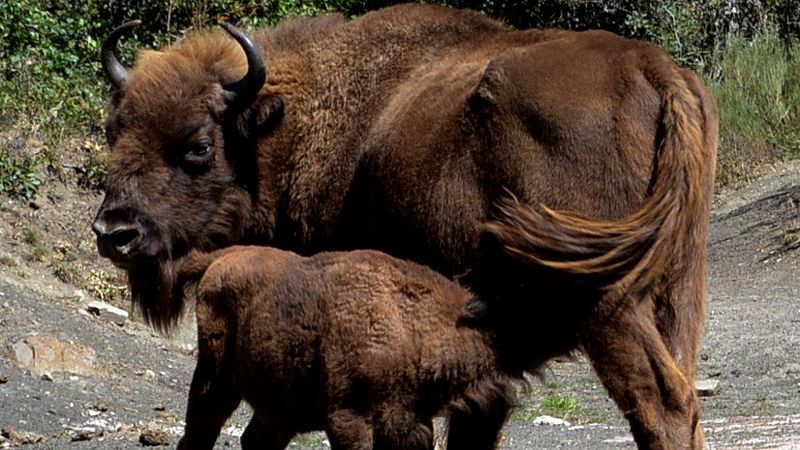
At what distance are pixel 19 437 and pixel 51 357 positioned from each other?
1.82 metres

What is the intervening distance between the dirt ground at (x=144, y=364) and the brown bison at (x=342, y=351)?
4.56 ft

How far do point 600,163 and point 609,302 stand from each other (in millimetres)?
566

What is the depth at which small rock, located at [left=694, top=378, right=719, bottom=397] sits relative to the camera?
1107cm

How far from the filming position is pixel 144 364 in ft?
38.6

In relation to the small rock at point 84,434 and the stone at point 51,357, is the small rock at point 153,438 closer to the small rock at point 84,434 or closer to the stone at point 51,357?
the small rock at point 84,434

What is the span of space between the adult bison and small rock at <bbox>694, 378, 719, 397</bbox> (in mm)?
4263

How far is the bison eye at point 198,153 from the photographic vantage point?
7875 mm

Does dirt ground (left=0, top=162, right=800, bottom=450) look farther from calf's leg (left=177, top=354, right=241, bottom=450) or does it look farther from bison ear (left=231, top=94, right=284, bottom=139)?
bison ear (left=231, top=94, right=284, bottom=139)

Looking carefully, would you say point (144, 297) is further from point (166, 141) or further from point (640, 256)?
point (640, 256)

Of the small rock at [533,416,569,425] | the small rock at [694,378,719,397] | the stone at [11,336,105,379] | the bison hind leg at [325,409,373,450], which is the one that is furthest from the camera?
the small rock at [694,378,719,397]

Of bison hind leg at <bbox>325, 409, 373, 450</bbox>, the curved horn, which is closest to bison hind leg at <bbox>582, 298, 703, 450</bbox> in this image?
bison hind leg at <bbox>325, 409, 373, 450</bbox>

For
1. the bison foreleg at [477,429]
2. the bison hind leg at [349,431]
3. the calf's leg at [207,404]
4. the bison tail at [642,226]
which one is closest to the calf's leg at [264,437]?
the calf's leg at [207,404]

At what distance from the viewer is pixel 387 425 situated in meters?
6.12

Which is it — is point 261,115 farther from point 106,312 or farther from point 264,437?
point 106,312
